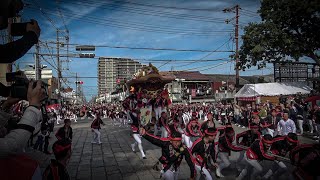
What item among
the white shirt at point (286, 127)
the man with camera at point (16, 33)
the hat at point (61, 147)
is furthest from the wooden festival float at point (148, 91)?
the man with camera at point (16, 33)

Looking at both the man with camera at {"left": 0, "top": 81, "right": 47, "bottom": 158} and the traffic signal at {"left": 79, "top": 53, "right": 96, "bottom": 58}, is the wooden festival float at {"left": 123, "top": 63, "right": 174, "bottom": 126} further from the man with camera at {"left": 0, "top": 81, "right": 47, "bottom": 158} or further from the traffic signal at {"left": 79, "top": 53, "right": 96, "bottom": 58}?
the man with camera at {"left": 0, "top": 81, "right": 47, "bottom": 158}

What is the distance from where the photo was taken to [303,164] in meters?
4.23

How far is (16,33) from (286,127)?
12.9 metres

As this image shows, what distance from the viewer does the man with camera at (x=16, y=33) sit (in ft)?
6.65

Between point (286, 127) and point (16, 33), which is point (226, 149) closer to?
point (286, 127)

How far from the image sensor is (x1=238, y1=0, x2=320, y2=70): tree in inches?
755

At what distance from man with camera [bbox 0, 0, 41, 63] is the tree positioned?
20.1 metres

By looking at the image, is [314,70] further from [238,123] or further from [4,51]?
[4,51]

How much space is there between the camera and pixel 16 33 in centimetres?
231

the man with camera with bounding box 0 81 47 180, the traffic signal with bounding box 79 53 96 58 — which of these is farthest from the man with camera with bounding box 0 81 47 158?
the traffic signal with bounding box 79 53 96 58

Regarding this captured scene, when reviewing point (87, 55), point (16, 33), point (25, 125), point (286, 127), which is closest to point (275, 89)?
point (286, 127)

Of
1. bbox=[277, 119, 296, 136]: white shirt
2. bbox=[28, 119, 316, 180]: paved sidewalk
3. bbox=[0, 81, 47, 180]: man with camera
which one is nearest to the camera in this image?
bbox=[0, 81, 47, 180]: man with camera

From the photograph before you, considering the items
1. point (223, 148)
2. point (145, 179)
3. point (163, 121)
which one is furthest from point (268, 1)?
point (145, 179)

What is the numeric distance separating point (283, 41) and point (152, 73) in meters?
10.0
